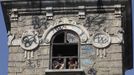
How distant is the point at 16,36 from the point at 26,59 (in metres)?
1.38

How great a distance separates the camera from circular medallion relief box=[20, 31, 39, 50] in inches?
1292

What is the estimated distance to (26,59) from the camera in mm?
32438

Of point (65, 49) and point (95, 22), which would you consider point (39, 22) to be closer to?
point (65, 49)

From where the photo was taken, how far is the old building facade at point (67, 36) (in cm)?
3209

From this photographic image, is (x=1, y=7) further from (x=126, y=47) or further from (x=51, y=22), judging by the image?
(x=126, y=47)

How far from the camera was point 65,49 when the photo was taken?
33281 mm

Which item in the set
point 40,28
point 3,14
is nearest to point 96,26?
point 40,28

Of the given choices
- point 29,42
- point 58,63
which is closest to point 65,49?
point 58,63

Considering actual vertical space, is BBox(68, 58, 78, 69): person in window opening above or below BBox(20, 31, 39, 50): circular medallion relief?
below

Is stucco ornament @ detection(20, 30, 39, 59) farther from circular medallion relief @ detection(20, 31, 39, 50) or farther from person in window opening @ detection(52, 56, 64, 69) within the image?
person in window opening @ detection(52, 56, 64, 69)

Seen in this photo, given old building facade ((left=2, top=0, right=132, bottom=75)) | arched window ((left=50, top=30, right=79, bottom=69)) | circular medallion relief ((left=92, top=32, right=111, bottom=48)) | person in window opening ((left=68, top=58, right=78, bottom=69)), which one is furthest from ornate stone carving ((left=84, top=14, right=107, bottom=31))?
person in window opening ((left=68, top=58, right=78, bottom=69))

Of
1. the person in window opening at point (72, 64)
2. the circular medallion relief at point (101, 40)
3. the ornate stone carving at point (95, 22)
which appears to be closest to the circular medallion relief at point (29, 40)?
the person in window opening at point (72, 64)

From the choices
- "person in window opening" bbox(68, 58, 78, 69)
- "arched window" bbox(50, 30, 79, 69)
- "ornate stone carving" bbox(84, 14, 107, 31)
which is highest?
"ornate stone carving" bbox(84, 14, 107, 31)

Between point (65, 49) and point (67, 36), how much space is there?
0.62 m
